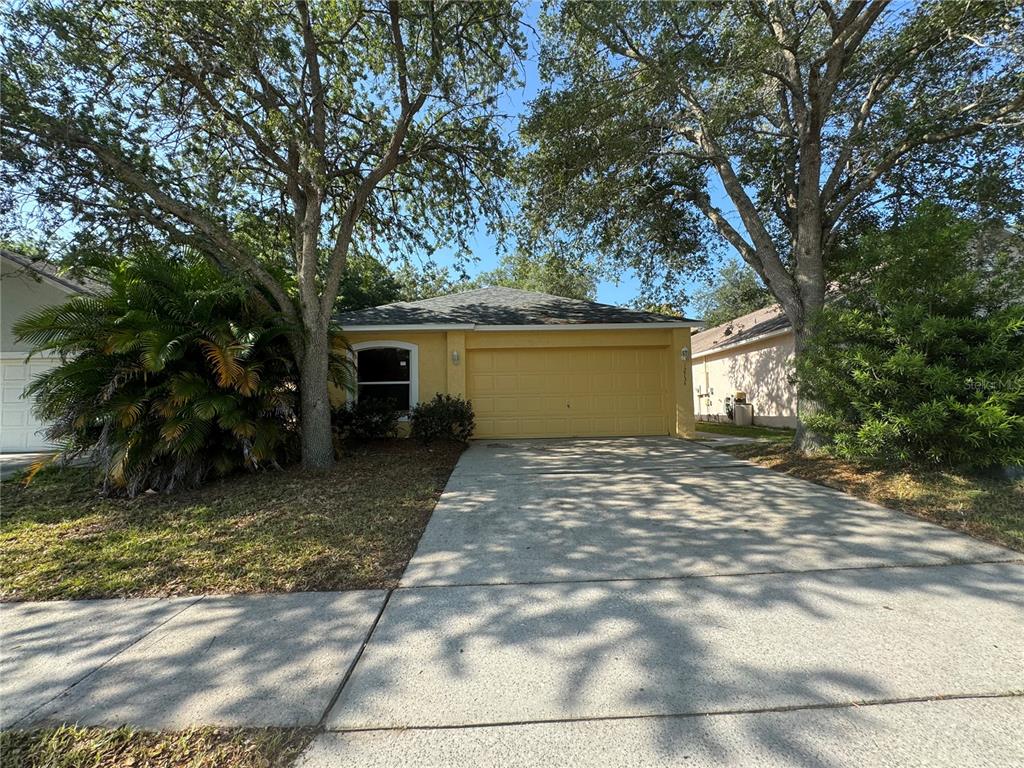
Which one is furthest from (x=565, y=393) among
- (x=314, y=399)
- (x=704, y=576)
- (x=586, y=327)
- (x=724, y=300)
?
(x=724, y=300)

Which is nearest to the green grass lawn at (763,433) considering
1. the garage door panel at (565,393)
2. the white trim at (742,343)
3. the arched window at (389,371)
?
the garage door panel at (565,393)

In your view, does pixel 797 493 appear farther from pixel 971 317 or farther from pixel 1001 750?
pixel 1001 750

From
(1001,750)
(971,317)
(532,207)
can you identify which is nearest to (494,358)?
(532,207)

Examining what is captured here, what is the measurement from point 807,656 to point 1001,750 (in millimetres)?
691

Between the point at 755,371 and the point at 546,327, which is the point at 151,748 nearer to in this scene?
the point at 546,327

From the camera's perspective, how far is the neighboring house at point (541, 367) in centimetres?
1077

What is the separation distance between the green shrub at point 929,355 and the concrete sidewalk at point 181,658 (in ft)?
19.7

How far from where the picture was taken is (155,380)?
591cm

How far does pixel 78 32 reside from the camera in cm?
576

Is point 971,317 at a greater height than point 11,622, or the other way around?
point 971,317

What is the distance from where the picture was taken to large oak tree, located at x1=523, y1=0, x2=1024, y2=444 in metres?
6.75

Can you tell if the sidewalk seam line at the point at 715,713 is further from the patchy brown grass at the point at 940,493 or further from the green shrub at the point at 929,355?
the green shrub at the point at 929,355

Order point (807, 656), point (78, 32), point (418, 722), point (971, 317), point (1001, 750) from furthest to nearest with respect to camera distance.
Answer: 1. point (78, 32)
2. point (971, 317)
3. point (807, 656)
4. point (418, 722)
5. point (1001, 750)

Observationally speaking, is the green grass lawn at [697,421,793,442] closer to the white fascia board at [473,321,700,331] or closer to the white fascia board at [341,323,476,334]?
the white fascia board at [473,321,700,331]
